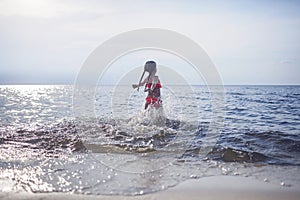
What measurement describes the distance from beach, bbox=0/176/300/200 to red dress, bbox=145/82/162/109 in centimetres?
580

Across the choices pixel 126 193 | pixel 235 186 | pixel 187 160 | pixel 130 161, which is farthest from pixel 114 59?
pixel 235 186

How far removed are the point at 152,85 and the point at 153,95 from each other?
0.39m

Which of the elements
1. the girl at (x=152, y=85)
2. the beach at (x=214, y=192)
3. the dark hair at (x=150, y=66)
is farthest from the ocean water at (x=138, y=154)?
the dark hair at (x=150, y=66)

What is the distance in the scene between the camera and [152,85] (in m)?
10.4

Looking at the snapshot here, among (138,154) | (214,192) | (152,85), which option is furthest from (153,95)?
(214,192)

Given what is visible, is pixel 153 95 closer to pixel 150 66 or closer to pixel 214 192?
pixel 150 66

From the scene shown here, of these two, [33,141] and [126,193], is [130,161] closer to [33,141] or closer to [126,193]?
[126,193]

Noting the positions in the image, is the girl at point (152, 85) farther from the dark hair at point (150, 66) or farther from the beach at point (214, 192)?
the beach at point (214, 192)

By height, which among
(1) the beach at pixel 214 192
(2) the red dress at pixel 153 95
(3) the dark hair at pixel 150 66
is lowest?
(1) the beach at pixel 214 192

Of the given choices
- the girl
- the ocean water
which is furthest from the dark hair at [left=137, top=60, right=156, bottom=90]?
the ocean water

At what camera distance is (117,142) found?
802 cm

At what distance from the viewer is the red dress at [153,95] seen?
10445 millimetres

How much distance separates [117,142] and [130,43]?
2.87 m

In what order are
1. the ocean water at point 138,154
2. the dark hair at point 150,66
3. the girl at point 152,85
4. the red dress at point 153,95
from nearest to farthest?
the ocean water at point 138,154, the dark hair at point 150,66, the girl at point 152,85, the red dress at point 153,95
